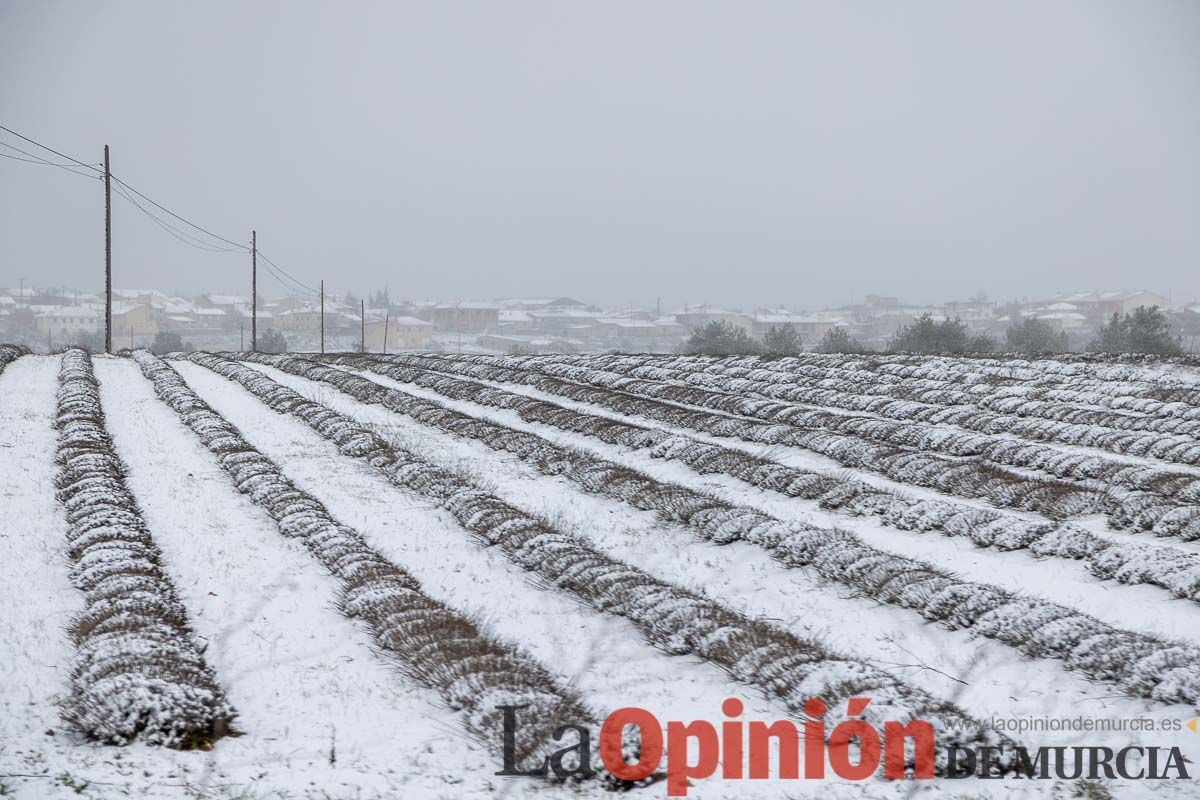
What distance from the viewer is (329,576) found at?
10.5m

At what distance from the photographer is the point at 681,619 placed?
8.91m

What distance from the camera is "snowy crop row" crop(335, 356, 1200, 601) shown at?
9.94 meters

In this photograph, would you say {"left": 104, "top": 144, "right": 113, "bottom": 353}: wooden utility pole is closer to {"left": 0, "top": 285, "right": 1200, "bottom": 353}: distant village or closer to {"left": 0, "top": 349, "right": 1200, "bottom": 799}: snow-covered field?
{"left": 0, "top": 349, "right": 1200, "bottom": 799}: snow-covered field

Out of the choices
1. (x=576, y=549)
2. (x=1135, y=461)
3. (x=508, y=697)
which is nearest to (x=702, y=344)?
(x=1135, y=461)

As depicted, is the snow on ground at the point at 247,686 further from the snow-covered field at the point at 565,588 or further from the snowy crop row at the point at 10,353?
the snowy crop row at the point at 10,353

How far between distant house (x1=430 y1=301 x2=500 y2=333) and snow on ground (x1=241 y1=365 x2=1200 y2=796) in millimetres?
132357

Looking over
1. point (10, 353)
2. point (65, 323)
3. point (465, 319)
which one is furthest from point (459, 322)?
point (10, 353)

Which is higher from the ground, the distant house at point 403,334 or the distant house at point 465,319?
the distant house at point 465,319

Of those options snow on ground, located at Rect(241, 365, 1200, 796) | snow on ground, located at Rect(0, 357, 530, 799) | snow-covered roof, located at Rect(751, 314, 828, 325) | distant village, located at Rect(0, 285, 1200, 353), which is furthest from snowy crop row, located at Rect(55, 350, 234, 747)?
snow-covered roof, located at Rect(751, 314, 828, 325)

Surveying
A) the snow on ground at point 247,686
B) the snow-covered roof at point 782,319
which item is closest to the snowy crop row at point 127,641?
the snow on ground at point 247,686

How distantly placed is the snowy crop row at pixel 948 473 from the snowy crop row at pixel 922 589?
3428mm

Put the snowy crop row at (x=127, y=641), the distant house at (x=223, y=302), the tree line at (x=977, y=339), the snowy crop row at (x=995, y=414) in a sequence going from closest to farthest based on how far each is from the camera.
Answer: the snowy crop row at (x=127, y=641) → the snowy crop row at (x=995, y=414) → the tree line at (x=977, y=339) → the distant house at (x=223, y=302)

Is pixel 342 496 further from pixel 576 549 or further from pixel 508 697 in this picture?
pixel 508 697

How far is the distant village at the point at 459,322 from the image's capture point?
118 metres
